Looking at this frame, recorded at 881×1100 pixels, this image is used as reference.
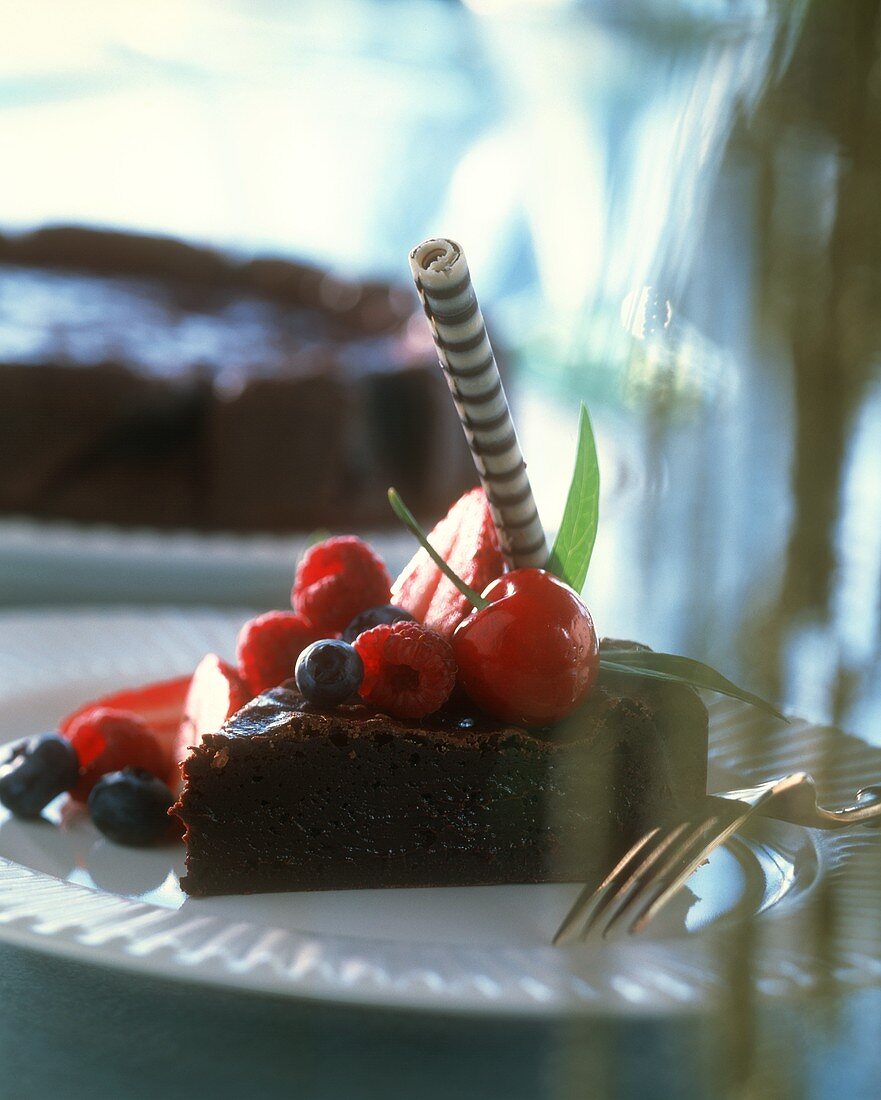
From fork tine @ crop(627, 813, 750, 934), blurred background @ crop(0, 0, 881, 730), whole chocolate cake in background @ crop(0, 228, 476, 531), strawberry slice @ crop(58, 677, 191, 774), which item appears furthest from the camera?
whole chocolate cake in background @ crop(0, 228, 476, 531)

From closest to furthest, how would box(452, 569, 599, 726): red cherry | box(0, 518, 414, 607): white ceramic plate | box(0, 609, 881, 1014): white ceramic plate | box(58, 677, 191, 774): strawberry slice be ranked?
box(0, 609, 881, 1014): white ceramic plate < box(452, 569, 599, 726): red cherry < box(58, 677, 191, 774): strawberry slice < box(0, 518, 414, 607): white ceramic plate

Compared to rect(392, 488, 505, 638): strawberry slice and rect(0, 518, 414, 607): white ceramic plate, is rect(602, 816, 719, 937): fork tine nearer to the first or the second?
rect(392, 488, 505, 638): strawberry slice

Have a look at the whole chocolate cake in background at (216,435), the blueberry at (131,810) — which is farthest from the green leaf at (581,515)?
the whole chocolate cake in background at (216,435)

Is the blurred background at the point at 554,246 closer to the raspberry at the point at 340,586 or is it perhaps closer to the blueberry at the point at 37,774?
the raspberry at the point at 340,586

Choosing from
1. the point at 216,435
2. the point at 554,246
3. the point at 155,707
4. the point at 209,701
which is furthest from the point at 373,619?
the point at 216,435

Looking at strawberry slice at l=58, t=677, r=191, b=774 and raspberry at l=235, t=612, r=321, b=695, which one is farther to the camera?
strawberry slice at l=58, t=677, r=191, b=774

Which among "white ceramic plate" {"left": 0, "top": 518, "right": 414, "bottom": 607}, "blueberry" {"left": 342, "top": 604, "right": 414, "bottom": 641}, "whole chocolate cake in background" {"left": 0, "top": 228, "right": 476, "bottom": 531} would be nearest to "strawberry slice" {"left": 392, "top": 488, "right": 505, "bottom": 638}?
"blueberry" {"left": 342, "top": 604, "right": 414, "bottom": 641}
